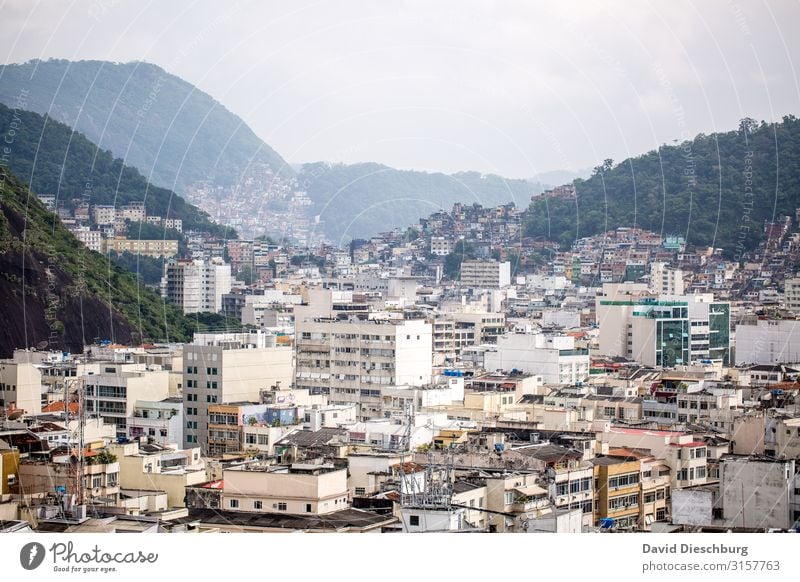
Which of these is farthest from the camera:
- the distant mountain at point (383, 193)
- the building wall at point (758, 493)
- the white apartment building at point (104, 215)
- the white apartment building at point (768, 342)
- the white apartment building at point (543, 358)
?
the distant mountain at point (383, 193)

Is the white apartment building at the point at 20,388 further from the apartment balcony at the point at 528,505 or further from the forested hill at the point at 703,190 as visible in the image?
the forested hill at the point at 703,190

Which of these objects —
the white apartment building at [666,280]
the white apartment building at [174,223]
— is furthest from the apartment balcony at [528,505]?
the white apartment building at [174,223]

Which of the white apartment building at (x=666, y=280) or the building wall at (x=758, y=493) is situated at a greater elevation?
the white apartment building at (x=666, y=280)

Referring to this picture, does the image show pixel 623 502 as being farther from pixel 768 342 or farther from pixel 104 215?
pixel 104 215

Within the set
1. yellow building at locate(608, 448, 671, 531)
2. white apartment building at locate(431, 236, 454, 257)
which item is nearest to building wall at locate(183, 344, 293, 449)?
yellow building at locate(608, 448, 671, 531)

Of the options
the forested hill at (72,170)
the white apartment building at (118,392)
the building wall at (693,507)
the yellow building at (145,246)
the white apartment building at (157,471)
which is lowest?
the building wall at (693,507)

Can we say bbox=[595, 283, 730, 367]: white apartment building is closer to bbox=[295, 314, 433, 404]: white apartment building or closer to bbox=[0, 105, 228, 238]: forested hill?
bbox=[295, 314, 433, 404]: white apartment building

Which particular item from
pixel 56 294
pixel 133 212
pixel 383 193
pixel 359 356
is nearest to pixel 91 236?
pixel 133 212
